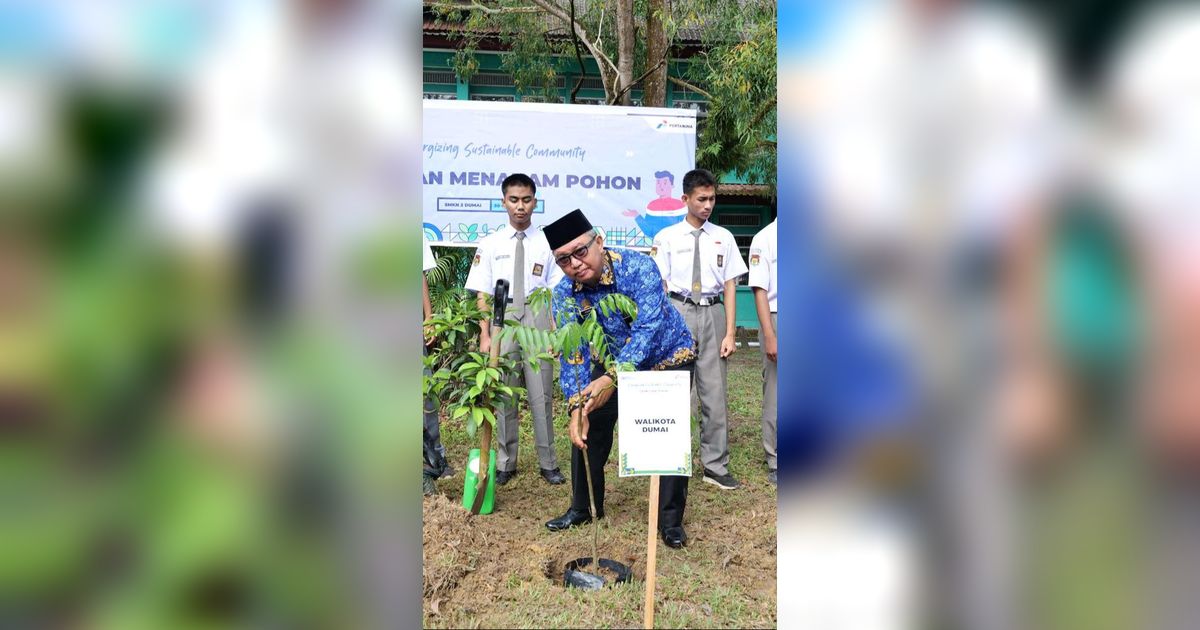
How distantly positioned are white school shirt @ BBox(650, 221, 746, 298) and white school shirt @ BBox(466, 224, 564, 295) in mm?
695

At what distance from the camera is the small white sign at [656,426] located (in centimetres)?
279

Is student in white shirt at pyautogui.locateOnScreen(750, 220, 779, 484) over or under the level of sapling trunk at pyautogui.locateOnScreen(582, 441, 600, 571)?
over

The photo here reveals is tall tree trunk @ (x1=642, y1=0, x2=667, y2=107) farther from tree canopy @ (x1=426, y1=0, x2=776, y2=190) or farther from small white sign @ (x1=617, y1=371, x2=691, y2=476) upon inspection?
small white sign @ (x1=617, y1=371, x2=691, y2=476)

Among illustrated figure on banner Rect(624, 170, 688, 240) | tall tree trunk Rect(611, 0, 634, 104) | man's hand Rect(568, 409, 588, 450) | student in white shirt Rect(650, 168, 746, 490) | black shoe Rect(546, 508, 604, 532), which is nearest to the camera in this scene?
man's hand Rect(568, 409, 588, 450)

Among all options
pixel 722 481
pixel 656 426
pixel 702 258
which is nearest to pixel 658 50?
pixel 702 258

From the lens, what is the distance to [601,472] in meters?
3.98

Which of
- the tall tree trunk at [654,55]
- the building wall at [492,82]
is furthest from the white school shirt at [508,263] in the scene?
the building wall at [492,82]

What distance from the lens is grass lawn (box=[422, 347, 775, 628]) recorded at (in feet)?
9.86

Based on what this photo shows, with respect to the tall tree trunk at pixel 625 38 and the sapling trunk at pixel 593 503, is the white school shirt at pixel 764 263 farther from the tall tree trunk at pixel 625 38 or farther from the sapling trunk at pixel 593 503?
the tall tree trunk at pixel 625 38

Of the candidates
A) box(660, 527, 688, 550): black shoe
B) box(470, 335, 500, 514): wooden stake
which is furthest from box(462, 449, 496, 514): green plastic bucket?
box(660, 527, 688, 550): black shoe

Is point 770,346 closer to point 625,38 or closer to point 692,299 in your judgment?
point 692,299
